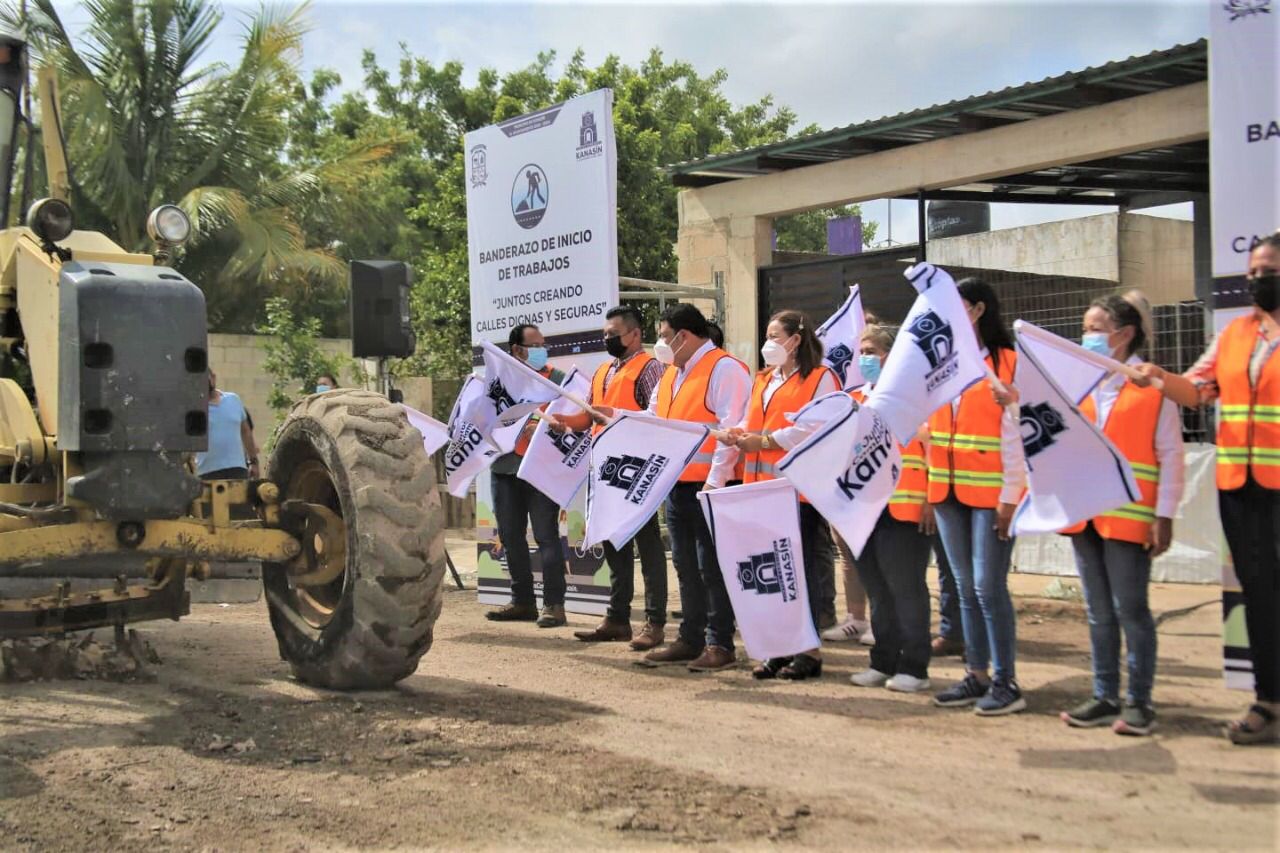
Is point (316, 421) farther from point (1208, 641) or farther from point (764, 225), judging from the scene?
point (764, 225)

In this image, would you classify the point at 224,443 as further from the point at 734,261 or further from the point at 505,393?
the point at 734,261

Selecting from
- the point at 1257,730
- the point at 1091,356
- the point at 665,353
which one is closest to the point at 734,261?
the point at 665,353

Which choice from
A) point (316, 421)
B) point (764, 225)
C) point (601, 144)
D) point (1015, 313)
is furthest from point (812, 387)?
point (764, 225)

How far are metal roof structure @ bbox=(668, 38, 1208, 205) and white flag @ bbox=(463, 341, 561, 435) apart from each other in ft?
17.2

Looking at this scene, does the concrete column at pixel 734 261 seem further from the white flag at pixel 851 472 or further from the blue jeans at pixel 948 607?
the white flag at pixel 851 472

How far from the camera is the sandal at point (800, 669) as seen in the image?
23.3 feet

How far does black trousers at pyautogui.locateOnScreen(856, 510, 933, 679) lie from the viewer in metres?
6.69

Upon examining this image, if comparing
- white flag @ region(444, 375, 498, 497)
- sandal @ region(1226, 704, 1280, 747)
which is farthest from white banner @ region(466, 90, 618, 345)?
sandal @ region(1226, 704, 1280, 747)

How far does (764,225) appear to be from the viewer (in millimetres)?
14859

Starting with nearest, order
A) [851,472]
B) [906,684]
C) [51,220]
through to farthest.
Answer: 1. [51,220]
2. [851,472]
3. [906,684]

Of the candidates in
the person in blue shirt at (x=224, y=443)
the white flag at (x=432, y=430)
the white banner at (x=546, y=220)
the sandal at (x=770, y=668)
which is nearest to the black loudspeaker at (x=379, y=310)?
the white flag at (x=432, y=430)

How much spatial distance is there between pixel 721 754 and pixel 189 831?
209 cm

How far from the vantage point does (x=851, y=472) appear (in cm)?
655

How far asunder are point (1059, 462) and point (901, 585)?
4.37 feet
